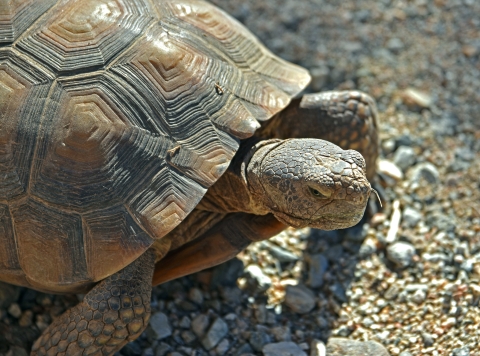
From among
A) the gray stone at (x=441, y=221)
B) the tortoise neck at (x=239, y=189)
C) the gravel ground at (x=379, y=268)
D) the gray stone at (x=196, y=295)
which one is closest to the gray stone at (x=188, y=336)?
the gravel ground at (x=379, y=268)

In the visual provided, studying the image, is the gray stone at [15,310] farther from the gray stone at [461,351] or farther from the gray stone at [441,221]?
the gray stone at [441,221]

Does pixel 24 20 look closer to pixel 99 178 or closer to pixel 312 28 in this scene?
pixel 99 178

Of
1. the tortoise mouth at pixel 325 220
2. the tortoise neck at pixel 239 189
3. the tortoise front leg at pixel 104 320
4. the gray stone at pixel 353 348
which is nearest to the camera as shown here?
the tortoise mouth at pixel 325 220

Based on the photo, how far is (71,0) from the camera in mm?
3273

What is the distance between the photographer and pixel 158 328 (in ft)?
11.5

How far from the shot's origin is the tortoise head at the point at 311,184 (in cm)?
286

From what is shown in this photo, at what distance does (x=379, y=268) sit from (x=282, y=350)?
883 millimetres

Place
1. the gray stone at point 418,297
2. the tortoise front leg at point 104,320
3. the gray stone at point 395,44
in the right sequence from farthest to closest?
the gray stone at point 395,44
the gray stone at point 418,297
the tortoise front leg at point 104,320

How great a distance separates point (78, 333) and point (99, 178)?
2.65 ft

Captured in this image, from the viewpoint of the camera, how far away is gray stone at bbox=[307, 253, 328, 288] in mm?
3781

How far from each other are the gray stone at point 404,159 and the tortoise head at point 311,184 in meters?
1.49

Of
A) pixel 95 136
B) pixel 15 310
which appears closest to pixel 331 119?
pixel 95 136

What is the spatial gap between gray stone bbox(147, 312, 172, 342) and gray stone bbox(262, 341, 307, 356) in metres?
0.57

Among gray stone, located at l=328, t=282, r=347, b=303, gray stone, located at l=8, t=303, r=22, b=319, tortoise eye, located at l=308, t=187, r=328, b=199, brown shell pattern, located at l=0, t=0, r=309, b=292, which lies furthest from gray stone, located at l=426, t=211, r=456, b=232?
gray stone, located at l=8, t=303, r=22, b=319
